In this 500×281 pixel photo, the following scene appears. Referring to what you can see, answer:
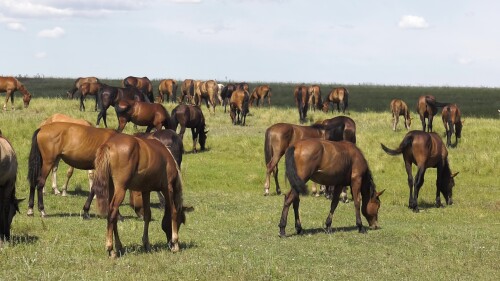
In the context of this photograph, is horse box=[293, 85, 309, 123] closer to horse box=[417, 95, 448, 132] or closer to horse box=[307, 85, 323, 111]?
horse box=[417, 95, 448, 132]

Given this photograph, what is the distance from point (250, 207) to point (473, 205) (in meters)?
6.12

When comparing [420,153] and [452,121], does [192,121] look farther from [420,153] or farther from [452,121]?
[420,153]

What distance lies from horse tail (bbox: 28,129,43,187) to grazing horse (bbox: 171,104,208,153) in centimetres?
1314

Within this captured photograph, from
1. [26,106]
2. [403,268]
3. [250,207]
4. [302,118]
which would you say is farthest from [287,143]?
[26,106]

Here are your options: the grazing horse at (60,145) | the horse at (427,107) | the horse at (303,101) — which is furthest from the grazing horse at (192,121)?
the grazing horse at (60,145)

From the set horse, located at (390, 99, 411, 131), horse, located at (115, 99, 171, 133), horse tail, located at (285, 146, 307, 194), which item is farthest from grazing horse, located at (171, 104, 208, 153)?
horse tail, located at (285, 146, 307, 194)

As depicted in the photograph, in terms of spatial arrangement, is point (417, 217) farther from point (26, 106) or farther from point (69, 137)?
point (26, 106)

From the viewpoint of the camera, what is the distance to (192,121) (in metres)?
28.3

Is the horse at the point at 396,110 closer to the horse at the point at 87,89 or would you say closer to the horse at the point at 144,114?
the horse at the point at 144,114

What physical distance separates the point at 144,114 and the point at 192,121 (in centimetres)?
252

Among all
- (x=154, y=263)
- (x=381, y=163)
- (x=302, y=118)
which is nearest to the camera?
(x=154, y=263)

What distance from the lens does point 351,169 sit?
13.9m

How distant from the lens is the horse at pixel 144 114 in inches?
1031

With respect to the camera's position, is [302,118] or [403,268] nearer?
[403,268]
